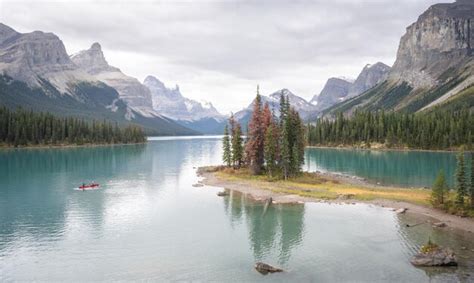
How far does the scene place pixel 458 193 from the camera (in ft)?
231

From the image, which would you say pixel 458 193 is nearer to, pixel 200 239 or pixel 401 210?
pixel 401 210

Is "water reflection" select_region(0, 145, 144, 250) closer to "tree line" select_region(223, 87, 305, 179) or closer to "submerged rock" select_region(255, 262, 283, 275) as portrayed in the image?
"submerged rock" select_region(255, 262, 283, 275)

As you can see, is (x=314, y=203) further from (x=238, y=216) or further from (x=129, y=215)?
(x=129, y=215)

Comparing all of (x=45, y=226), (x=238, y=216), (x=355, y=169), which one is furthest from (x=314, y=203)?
(x=355, y=169)

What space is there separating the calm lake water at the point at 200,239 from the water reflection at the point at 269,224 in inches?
6.6

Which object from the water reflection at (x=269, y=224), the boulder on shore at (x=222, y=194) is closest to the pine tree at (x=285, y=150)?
the boulder on shore at (x=222, y=194)

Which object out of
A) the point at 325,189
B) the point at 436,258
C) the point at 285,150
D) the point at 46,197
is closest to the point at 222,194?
the point at 285,150

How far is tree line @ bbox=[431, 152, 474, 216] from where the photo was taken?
69.4 m

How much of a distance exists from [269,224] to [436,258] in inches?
1076

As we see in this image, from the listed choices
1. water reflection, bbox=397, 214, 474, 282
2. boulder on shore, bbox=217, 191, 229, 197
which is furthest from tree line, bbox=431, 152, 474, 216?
boulder on shore, bbox=217, 191, 229, 197

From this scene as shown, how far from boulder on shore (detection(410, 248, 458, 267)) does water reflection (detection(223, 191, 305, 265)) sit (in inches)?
611

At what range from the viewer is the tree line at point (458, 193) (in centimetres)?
6938

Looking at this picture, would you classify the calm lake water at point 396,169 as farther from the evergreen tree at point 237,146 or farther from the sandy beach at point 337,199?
the evergreen tree at point 237,146

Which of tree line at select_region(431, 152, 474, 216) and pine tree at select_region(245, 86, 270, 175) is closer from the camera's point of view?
tree line at select_region(431, 152, 474, 216)
